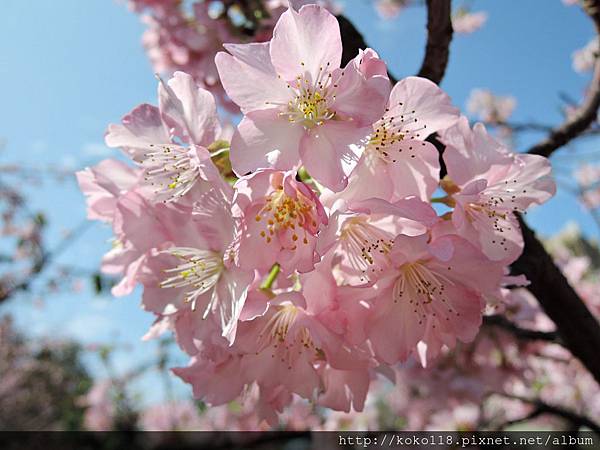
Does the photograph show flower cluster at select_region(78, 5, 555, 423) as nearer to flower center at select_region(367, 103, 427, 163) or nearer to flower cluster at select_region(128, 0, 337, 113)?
flower center at select_region(367, 103, 427, 163)

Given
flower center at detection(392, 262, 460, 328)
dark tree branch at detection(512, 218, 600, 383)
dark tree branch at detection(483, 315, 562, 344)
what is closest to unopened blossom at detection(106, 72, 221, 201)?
flower center at detection(392, 262, 460, 328)

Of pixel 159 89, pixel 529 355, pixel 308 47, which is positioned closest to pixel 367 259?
pixel 308 47

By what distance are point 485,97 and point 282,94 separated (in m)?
6.90

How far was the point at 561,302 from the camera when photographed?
1115 millimetres

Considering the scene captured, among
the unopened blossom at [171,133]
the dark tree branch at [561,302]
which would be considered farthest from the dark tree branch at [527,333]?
the unopened blossom at [171,133]

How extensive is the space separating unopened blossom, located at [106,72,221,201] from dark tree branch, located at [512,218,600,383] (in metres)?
0.71

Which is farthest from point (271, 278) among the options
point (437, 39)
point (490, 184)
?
point (437, 39)

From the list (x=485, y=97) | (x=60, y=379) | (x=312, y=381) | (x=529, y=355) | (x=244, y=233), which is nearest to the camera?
(x=244, y=233)

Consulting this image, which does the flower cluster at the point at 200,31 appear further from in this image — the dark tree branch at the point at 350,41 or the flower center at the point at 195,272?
the flower center at the point at 195,272

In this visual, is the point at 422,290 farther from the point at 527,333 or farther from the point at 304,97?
the point at 527,333

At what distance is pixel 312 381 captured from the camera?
80 centimetres

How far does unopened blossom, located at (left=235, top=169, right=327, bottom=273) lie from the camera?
63 centimetres

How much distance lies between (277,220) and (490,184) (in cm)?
38

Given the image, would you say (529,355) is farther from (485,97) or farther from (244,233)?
(485,97)
